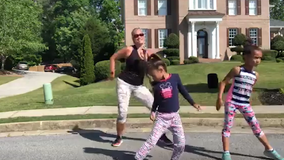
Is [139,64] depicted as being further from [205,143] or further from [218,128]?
[218,128]

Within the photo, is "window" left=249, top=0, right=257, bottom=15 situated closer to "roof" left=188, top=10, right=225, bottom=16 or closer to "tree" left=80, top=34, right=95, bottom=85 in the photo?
"roof" left=188, top=10, right=225, bottom=16

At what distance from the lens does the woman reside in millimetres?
5246

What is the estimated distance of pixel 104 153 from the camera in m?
5.31

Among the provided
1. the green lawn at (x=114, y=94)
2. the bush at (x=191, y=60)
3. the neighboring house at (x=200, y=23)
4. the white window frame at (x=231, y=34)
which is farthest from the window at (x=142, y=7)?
the green lawn at (x=114, y=94)

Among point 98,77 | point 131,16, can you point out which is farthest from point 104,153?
point 131,16

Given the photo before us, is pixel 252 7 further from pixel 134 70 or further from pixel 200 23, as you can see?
pixel 134 70

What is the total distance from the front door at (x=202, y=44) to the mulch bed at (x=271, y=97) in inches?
823

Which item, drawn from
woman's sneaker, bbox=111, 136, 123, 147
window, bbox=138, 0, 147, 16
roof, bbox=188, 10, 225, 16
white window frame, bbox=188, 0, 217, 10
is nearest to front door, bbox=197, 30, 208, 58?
roof, bbox=188, 10, 225, 16

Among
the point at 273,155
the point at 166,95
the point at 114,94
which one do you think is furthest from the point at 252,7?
the point at 166,95

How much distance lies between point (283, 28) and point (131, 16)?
18.7 meters

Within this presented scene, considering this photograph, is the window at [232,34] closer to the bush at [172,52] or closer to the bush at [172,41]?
the bush at [172,41]

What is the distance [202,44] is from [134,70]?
27230 millimetres

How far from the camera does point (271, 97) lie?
33.3 ft

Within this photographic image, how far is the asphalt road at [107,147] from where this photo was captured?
5137mm
